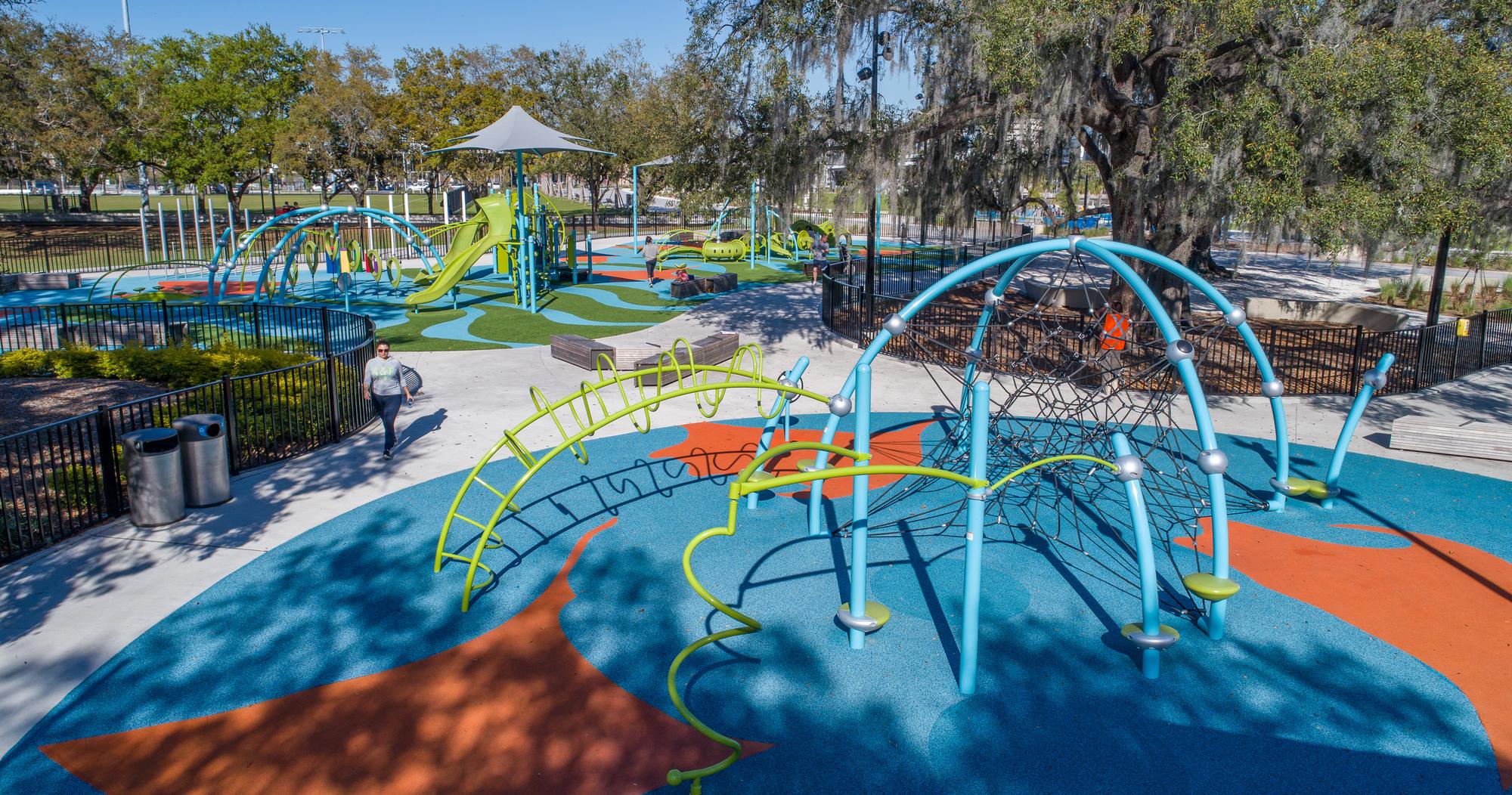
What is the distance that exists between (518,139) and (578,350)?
976 centimetres

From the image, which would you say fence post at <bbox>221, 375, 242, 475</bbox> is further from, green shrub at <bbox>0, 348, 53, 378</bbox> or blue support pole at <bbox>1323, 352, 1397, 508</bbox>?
blue support pole at <bbox>1323, 352, 1397, 508</bbox>

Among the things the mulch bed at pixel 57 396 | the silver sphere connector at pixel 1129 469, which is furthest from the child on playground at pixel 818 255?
the silver sphere connector at pixel 1129 469

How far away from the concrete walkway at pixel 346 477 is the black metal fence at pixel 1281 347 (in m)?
0.43

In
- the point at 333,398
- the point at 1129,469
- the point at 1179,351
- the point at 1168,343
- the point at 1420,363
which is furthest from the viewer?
the point at 1420,363

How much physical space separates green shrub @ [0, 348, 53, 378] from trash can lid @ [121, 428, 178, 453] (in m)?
7.01

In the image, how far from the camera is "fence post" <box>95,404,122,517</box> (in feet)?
26.0

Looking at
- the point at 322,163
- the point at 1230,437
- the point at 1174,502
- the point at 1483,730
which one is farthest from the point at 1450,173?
the point at 322,163

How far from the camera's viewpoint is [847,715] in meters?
5.48

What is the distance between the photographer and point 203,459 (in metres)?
8.31

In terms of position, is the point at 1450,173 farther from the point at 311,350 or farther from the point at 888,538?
the point at 311,350

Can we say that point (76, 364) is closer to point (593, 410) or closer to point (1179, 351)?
point (593, 410)

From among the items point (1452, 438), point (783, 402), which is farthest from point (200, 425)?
point (1452, 438)

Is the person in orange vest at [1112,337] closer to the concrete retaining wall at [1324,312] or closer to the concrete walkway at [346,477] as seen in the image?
the concrete walkway at [346,477]

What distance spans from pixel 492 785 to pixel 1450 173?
41.2 feet
